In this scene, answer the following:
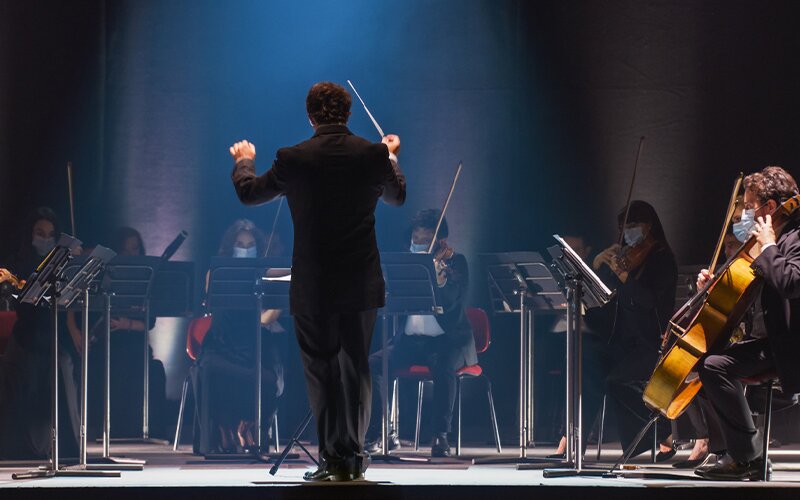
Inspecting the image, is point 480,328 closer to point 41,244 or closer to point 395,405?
point 395,405

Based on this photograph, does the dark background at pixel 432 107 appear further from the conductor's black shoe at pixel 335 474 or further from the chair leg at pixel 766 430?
the chair leg at pixel 766 430

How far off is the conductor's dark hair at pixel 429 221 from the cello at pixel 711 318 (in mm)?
2406

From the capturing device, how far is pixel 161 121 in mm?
7781

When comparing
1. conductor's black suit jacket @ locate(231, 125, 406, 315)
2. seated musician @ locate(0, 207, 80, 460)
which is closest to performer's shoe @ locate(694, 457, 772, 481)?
conductor's black suit jacket @ locate(231, 125, 406, 315)

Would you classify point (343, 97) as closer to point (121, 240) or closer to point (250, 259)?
point (250, 259)

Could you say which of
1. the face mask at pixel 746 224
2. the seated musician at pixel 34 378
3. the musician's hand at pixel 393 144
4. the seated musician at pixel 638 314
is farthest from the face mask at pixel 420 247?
the musician's hand at pixel 393 144

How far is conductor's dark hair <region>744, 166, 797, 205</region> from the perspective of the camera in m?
4.52

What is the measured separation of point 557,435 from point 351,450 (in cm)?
327

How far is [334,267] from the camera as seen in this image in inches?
165

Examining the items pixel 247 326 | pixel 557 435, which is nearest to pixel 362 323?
pixel 247 326


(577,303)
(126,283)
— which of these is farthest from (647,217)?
(126,283)

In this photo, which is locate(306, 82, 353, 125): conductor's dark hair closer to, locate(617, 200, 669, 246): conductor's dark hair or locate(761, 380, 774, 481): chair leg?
locate(761, 380, 774, 481): chair leg

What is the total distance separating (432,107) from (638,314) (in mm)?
2469

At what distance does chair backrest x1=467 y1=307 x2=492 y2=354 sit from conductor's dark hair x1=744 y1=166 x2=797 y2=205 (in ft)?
9.20
